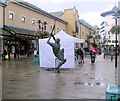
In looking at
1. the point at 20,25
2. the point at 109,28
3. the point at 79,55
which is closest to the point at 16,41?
the point at 20,25

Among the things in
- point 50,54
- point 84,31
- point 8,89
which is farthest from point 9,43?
point 84,31

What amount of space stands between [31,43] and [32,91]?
33.1 meters

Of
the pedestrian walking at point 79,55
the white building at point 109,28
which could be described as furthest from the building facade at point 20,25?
the white building at point 109,28

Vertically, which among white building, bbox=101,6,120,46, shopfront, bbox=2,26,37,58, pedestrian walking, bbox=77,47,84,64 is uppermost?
white building, bbox=101,6,120,46

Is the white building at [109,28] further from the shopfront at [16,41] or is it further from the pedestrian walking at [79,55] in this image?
the pedestrian walking at [79,55]

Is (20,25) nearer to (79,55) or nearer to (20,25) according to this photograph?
(20,25)

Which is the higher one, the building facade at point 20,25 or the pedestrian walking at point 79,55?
the building facade at point 20,25

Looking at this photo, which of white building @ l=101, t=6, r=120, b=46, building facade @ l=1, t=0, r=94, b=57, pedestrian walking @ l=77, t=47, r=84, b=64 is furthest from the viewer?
white building @ l=101, t=6, r=120, b=46

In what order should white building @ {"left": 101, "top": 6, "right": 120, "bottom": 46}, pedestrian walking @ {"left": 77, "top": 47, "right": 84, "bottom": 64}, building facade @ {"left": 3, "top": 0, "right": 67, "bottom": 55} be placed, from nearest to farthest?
pedestrian walking @ {"left": 77, "top": 47, "right": 84, "bottom": 64}, building facade @ {"left": 3, "top": 0, "right": 67, "bottom": 55}, white building @ {"left": 101, "top": 6, "right": 120, "bottom": 46}

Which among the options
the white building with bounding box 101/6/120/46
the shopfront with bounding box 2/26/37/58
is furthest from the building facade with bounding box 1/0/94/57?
the white building with bounding box 101/6/120/46

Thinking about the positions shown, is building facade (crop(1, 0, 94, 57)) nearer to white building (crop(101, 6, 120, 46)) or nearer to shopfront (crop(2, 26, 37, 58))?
shopfront (crop(2, 26, 37, 58))

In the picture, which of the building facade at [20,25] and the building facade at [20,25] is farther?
the building facade at [20,25]

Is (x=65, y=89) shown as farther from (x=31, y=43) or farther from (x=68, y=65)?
(x=31, y=43)

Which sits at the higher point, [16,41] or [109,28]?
[109,28]
